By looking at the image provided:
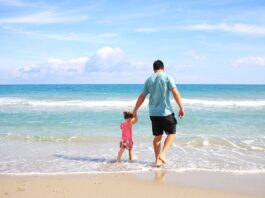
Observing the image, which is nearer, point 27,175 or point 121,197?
point 121,197

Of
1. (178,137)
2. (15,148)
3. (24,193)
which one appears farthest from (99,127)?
(24,193)

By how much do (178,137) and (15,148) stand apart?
424 centimetres

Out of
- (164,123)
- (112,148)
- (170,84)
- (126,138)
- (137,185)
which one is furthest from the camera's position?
(112,148)

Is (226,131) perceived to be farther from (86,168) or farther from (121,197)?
(121,197)

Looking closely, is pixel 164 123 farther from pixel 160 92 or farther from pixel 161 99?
pixel 160 92

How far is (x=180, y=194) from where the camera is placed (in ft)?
16.2

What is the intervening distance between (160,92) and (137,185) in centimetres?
182

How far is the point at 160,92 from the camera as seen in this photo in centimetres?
655

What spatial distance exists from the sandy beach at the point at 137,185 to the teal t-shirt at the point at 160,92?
105 centimetres

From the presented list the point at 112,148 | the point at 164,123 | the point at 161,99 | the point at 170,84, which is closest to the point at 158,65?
the point at 170,84

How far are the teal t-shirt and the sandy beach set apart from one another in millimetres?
1045

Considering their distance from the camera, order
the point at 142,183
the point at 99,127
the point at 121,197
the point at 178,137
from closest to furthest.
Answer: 1. the point at 121,197
2. the point at 142,183
3. the point at 178,137
4. the point at 99,127

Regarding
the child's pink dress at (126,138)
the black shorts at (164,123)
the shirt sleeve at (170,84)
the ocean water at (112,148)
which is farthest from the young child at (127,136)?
the shirt sleeve at (170,84)

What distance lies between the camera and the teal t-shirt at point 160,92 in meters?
6.53
